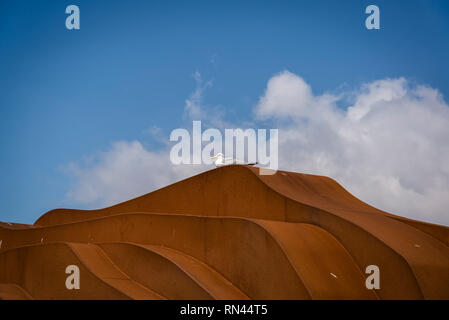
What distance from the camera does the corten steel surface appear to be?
33.5 ft

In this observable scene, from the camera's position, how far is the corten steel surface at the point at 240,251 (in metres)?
10.2

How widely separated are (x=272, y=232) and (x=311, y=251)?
37.1 inches

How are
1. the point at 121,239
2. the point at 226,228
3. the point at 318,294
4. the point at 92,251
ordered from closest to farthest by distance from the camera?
the point at 318,294
the point at 226,228
the point at 92,251
the point at 121,239

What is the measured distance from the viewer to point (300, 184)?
13.9m

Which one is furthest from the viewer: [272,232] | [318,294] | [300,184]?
[300,184]

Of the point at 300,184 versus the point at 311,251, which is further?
the point at 300,184

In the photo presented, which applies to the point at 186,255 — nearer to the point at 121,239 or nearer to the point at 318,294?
the point at 121,239

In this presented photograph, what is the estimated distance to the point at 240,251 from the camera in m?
10.6
